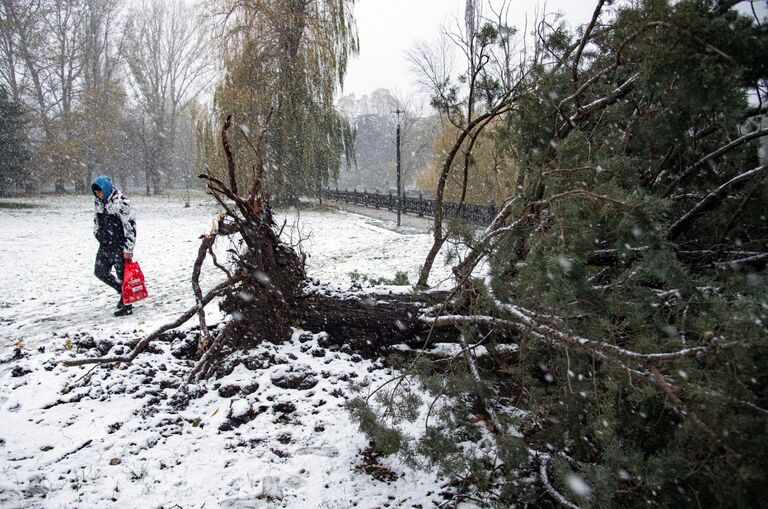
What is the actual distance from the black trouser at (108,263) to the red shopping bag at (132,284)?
0.14 m

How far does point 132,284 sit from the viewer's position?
17.6 feet

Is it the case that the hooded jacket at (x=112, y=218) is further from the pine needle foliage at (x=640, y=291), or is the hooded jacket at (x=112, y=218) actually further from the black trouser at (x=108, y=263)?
the pine needle foliage at (x=640, y=291)

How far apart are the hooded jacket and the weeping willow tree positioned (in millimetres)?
8522

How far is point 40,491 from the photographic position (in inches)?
94.0

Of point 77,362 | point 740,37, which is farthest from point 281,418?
point 740,37

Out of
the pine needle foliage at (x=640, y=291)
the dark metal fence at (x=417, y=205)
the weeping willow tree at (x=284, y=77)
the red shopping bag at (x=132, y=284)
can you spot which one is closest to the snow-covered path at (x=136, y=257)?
the red shopping bag at (x=132, y=284)

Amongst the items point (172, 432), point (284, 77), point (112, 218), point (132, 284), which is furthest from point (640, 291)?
point (284, 77)

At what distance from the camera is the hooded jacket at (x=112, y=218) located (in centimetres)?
520

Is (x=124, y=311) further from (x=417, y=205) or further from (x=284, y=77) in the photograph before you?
(x=417, y=205)

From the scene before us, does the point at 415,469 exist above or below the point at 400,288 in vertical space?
below

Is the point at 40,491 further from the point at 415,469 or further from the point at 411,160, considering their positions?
the point at 411,160

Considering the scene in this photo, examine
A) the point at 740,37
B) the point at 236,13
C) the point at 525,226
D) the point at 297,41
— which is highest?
the point at 236,13

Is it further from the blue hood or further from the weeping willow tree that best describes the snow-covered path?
the weeping willow tree

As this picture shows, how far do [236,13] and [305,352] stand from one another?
15.3 metres
